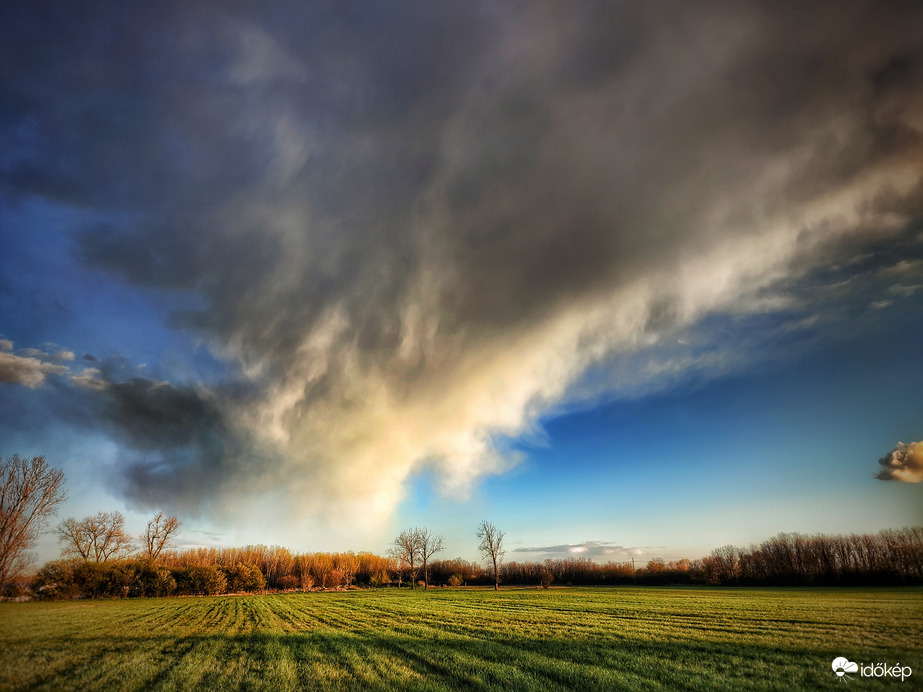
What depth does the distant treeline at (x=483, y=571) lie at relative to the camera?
3741cm

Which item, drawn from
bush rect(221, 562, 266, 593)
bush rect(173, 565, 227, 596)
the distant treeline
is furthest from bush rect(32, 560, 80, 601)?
bush rect(221, 562, 266, 593)

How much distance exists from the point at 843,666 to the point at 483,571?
94019 millimetres

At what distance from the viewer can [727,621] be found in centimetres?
2147

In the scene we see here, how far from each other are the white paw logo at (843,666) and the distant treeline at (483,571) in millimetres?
20104

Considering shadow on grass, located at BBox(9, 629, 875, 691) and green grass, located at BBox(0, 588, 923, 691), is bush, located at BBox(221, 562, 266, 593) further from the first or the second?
shadow on grass, located at BBox(9, 629, 875, 691)

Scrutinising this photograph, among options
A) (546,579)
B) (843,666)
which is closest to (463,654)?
(843,666)

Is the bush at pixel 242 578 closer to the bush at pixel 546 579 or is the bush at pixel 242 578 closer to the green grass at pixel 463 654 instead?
the green grass at pixel 463 654

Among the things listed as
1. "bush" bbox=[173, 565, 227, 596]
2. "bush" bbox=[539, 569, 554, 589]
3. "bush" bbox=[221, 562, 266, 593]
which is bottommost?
"bush" bbox=[539, 569, 554, 589]

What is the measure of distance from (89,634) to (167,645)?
3.02m

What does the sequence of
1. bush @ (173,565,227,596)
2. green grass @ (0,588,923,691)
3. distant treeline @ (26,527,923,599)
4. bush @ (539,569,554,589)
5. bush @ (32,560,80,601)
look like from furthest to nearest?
bush @ (539,569,554,589) → bush @ (173,565,227,596) → distant treeline @ (26,527,923,599) → bush @ (32,560,80,601) → green grass @ (0,588,923,691)

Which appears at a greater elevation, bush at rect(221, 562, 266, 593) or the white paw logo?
the white paw logo

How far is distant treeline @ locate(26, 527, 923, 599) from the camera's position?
37406 millimetres

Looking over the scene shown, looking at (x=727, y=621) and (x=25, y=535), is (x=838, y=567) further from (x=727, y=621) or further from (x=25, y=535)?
(x=25, y=535)

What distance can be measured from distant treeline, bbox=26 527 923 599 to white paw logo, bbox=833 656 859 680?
2010cm
